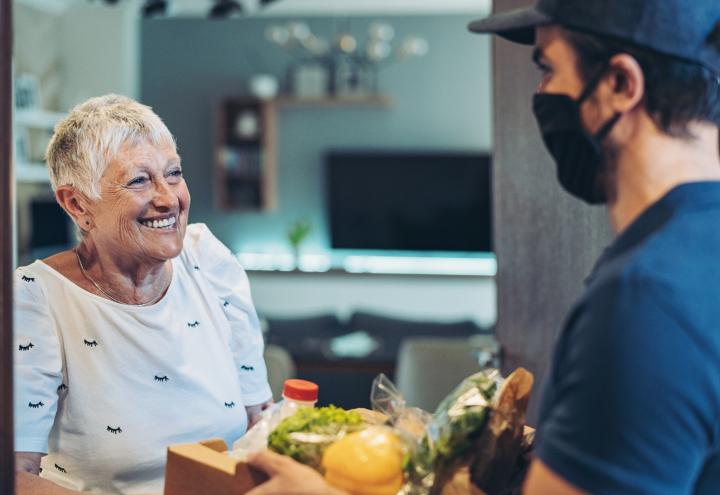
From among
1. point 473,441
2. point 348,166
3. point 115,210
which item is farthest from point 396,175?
point 473,441

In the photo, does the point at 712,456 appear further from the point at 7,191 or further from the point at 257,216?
the point at 257,216

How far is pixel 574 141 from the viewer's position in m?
0.80

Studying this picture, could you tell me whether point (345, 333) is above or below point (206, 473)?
below

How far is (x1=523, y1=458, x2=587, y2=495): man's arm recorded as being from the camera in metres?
0.67

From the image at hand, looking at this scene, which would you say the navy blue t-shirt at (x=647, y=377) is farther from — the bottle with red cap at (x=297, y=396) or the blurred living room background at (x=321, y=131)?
the blurred living room background at (x=321, y=131)

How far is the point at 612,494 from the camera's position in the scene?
65 centimetres

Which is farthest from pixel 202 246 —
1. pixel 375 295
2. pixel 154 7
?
pixel 375 295

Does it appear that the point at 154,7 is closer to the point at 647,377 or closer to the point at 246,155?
the point at 246,155

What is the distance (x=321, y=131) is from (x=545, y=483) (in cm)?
584

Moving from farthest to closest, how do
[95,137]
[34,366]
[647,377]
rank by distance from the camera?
[95,137] < [34,366] < [647,377]

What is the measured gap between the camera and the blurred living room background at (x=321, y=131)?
242 inches

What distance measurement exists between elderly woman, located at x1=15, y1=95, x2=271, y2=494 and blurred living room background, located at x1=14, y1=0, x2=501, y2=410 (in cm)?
461

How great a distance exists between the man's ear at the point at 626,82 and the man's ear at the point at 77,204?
0.95m

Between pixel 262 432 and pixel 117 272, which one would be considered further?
pixel 117 272
